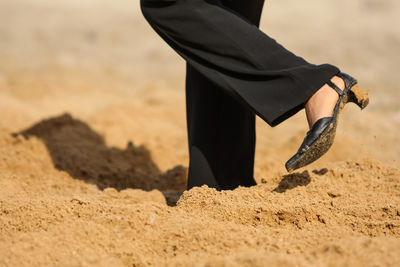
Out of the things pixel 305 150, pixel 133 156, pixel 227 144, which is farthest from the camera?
pixel 133 156

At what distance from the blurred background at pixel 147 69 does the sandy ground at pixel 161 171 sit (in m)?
0.02

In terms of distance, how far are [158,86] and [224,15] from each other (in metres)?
3.63

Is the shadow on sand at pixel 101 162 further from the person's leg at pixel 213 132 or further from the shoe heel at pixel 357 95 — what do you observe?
the shoe heel at pixel 357 95

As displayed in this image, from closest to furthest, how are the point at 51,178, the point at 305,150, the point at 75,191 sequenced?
the point at 305,150 → the point at 75,191 → the point at 51,178

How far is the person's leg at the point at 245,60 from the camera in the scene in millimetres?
1634

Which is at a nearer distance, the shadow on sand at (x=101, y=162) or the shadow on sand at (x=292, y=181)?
the shadow on sand at (x=292, y=181)

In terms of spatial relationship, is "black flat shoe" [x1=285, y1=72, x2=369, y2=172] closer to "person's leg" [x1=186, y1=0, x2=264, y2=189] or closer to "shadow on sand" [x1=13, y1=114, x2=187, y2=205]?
"person's leg" [x1=186, y1=0, x2=264, y2=189]

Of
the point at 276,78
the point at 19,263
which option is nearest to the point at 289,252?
the point at 276,78

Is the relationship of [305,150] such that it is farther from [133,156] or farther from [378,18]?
[378,18]

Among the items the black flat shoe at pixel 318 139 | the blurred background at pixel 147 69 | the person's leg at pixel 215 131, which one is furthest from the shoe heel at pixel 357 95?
the blurred background at pixel 147 69

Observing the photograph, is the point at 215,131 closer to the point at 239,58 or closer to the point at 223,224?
the point at 239,58

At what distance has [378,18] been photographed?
7.03 m

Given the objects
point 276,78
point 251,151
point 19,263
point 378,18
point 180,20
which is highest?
point 378,18

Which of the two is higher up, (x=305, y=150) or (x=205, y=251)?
(x=305, y=150)
